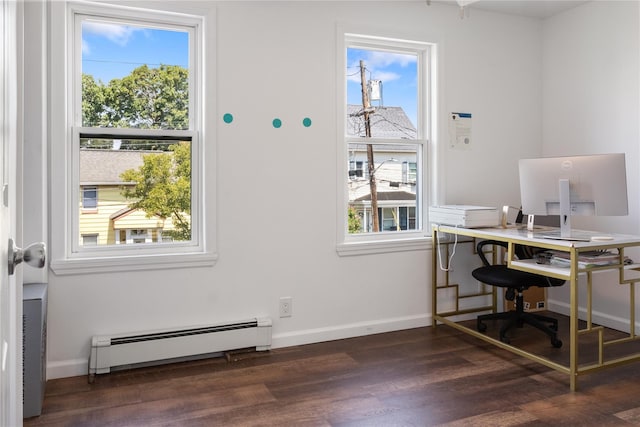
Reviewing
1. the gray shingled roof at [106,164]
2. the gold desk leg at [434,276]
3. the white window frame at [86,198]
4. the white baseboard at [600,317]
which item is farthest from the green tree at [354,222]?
the white baseboard at [600,317]

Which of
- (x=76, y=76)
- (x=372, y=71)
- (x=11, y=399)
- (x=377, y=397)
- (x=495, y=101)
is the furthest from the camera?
(x=495, y=101)

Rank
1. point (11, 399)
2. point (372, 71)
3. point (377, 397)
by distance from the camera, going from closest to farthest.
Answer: point (11, 399) < point (377, 397) < point (372, 71)

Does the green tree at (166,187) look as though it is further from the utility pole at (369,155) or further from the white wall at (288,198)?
the utility pole at (369,155)

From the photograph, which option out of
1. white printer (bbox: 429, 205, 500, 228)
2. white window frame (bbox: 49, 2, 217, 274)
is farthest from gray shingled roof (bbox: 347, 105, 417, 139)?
white window frame (bbox: 49, 2, 217, 274)

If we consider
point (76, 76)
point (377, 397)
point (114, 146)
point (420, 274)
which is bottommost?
point (377, 397)

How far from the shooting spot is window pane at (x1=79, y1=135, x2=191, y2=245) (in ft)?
10.1

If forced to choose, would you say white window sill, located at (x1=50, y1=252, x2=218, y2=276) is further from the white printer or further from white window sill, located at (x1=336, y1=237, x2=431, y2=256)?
the white printer

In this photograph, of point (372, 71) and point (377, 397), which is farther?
point (372, 71)

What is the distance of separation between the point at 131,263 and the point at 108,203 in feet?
1.34

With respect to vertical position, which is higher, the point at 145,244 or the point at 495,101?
the point at 495,101

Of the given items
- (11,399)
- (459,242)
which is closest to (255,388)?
(11,399)

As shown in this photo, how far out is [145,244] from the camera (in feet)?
10.5

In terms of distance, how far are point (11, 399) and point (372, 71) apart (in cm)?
320

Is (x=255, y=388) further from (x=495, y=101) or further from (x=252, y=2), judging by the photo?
(x=495, y=101)
